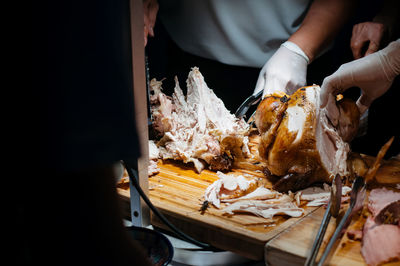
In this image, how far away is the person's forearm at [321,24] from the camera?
7.46 ft

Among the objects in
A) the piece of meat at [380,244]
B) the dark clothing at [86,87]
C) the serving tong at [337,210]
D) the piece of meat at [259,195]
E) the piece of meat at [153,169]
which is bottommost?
the piece of meat at [259,195]

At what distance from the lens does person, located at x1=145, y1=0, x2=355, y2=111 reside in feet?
7.42

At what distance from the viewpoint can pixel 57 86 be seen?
1.38 feet

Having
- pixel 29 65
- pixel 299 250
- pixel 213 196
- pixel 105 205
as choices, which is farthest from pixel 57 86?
pixel 213 196

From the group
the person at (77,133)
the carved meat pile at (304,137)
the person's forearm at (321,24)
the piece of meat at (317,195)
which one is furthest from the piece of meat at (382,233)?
the person's forearm at (321,24)

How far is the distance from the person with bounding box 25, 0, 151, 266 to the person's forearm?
197 centimetres

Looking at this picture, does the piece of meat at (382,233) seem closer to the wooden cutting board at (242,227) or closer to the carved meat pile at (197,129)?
the wooden cutting board at (242,227)

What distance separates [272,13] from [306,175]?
4.27 ft

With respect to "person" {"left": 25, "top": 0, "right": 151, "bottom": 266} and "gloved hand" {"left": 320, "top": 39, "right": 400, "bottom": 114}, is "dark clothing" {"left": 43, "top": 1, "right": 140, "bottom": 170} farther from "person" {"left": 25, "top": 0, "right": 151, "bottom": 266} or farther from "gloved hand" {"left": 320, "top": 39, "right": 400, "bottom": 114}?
"gloved hand" {"left": 320, "top": 39, "right": 400, "bottom": 114}

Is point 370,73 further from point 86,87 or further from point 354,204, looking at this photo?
point 86,87

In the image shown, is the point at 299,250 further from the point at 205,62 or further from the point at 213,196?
the point at 205,62

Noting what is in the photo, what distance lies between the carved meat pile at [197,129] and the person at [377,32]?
0.70 metres

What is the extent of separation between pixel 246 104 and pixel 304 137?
0.60 metres

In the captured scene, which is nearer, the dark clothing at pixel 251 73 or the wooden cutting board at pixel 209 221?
the wooden cutting board at pixel 209 221
